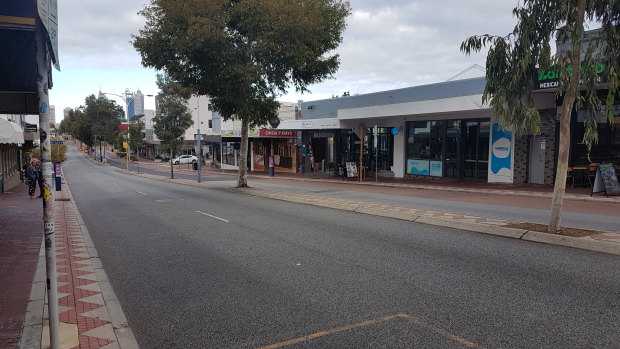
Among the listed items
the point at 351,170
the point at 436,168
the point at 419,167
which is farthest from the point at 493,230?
the point at 351,170

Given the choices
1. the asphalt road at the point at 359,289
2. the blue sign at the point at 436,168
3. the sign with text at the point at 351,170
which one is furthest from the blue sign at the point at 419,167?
the asphalt road at the point at 359,289

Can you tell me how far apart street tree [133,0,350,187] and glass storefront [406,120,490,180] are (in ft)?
25.3

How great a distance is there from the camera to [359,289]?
19.4ft

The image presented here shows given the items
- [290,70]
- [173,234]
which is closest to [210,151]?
[290,70]

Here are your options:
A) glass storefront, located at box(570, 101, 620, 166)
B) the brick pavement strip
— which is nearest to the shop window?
glass storefront, located at box(570, 101, 620, 166)

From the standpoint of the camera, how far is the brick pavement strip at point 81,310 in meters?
4.49

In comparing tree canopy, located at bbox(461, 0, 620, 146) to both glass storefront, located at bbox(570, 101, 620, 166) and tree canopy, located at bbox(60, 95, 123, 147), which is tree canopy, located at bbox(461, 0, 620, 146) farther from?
tree canopy, located at bbox(60, 95, 123, 147)

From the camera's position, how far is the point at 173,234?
10359 millimetres

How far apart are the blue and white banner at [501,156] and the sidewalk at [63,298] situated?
61.4 ft

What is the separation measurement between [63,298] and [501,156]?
2047 cm

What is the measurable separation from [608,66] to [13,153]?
36978 mm

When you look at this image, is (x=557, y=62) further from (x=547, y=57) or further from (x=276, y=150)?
(x=276, y=150)

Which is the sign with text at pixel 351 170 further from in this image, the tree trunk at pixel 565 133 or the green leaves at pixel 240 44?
the tree trunk at pixel 565 133

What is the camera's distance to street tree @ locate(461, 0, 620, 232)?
8.32m
